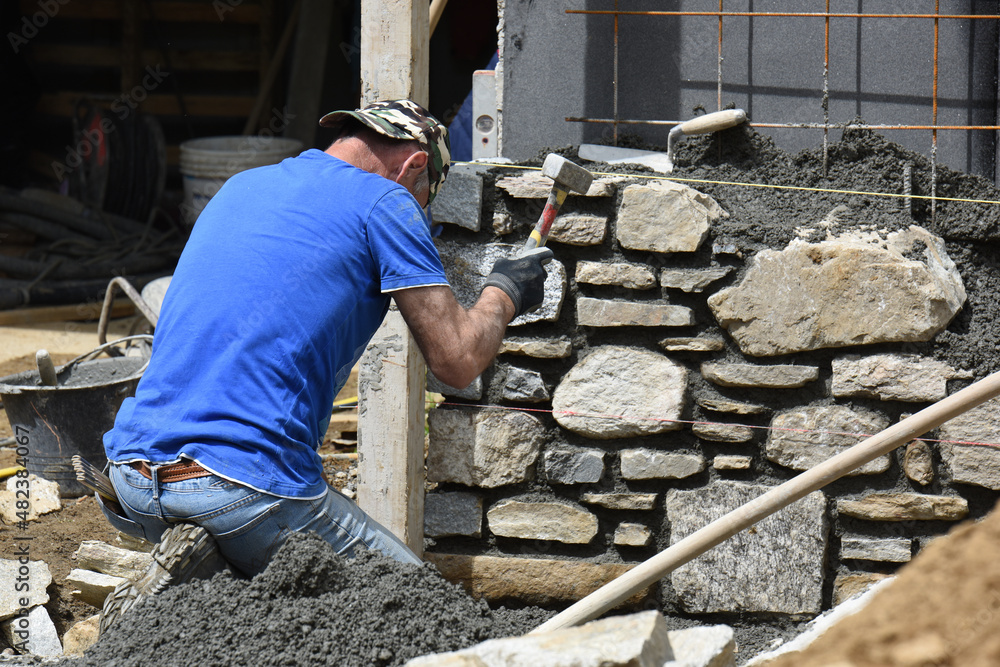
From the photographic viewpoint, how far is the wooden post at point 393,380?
2760 mm

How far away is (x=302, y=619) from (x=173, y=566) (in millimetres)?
360

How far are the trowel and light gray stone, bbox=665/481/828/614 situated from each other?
40.6 inches

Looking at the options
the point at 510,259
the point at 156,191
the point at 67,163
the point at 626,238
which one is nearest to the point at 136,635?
the point at 510,259

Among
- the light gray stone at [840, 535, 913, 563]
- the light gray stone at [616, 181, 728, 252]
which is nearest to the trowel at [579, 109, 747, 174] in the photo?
the light gray stone at [616, 181, 728, 252]

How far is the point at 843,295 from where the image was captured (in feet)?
8.92

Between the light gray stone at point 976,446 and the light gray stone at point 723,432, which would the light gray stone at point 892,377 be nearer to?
the light gray stone at point 976,446

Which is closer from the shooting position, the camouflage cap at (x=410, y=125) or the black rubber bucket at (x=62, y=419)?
the camouflage cap at (x=410, y=125)

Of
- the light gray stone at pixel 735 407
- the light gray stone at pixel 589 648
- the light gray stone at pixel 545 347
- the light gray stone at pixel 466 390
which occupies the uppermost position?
the light gray stone at pixel 545 347

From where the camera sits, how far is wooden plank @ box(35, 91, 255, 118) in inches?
312

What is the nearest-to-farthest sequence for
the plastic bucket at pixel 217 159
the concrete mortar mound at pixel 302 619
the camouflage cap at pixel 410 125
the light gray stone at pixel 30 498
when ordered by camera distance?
the concrete mortar mound at pixel 302 619 → the camouflage cap at pixel 410 125 → the light gray stone at pixel 30 498 → the plastic bucket at pixel 217 159

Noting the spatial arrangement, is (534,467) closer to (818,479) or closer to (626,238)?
(626,238)

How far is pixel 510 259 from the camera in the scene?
257cm

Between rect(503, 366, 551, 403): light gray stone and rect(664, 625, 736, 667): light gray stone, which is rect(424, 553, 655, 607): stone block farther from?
rect(664, 625, 736, 667): light gray stone

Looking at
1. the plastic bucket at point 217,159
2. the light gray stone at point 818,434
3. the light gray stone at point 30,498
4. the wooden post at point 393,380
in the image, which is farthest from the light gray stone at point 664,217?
the plastic bucket at point 217,159
